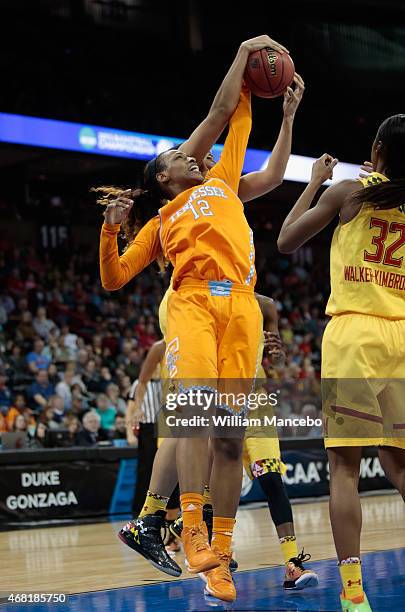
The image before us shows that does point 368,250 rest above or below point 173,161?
below

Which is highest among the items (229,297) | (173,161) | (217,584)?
(173,161)

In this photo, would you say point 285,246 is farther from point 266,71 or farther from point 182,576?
point 182,576

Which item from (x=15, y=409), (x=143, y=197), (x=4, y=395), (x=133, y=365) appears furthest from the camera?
(x=133, y=365)

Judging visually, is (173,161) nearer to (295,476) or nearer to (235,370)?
(235,370)

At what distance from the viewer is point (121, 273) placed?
198 inches

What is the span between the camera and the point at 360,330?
13.5 feet

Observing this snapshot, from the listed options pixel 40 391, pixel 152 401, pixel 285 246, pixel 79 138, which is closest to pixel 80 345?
pixel 40 391

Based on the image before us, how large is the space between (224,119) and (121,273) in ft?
3.20

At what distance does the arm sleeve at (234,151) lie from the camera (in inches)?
196

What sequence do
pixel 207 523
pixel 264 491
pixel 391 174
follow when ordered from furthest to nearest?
pixel 264 491
pixel 207 523
pixel 391 174

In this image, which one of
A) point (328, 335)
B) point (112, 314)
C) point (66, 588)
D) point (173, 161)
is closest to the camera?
point (328, 335)

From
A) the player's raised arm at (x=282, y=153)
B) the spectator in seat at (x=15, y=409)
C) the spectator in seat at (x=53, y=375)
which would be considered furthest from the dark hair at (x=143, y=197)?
the spectator in seat at (x=53, y=375)

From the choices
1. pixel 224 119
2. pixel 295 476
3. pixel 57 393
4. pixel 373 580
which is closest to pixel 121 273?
pixel 224 119

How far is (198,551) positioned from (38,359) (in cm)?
1023
